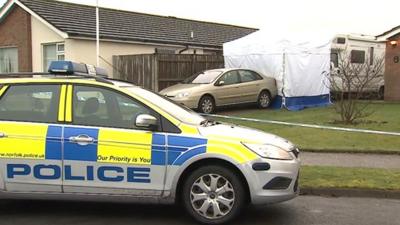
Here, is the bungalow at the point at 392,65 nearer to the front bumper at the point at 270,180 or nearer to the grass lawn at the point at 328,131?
the grass lawn at the point at 328,131

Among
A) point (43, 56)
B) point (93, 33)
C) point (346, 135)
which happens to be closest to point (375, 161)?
point (346, 135)

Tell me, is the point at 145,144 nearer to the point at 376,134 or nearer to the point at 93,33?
the point at 376,134

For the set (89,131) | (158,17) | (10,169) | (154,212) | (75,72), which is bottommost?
(154,212)

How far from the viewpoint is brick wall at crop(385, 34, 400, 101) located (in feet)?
74.7

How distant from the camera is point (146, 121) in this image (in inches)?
239

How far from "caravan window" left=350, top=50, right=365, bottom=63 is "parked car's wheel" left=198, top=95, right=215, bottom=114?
26.9 ft

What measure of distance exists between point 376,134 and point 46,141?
331 inches

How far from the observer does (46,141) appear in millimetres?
6133

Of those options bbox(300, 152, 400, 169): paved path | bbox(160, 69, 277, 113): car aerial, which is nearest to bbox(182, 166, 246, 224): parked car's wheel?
bbox(300, 152, 400, 169): paved path

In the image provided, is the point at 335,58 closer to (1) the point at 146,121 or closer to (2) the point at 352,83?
(2) the point at 352,83

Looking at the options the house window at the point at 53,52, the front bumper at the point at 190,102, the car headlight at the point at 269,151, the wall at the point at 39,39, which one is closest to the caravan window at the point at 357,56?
the front bumper at the point at 190,102

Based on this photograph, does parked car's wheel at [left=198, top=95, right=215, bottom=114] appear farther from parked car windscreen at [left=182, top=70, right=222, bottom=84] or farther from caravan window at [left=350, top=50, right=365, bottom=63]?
caravan window at [left=350, top=50, right=365, bottom=63]

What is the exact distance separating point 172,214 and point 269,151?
53.5 inches

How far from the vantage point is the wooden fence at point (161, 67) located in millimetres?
21375
